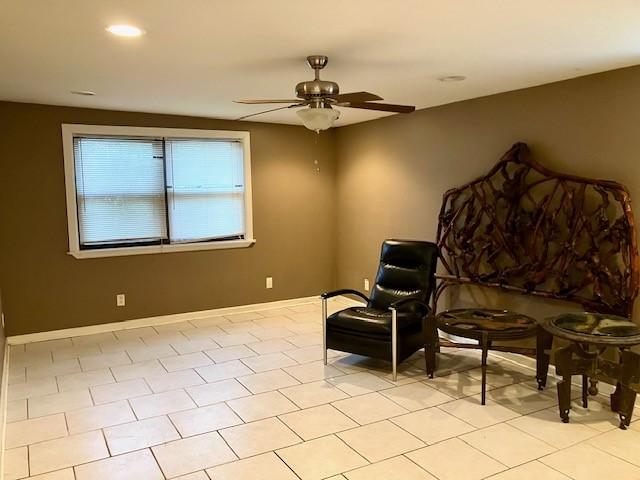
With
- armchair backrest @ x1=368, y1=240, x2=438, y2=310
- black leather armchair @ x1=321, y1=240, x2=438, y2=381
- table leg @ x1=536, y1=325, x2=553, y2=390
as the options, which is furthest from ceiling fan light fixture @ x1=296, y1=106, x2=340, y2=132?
table leg @ x1=536, y1=325, x2=553, y2=390

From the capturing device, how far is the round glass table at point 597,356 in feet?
9.51

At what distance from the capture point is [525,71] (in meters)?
3.42

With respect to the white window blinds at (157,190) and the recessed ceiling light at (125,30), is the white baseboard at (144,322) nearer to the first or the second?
the white window blinds at (157,190)

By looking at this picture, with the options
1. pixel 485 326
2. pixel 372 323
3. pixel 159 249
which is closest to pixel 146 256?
pixel 159 249

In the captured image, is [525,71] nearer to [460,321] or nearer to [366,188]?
[460,321]

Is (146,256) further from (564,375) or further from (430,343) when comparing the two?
(564,375)

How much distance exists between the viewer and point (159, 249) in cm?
532

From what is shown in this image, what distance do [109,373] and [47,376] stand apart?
461mm

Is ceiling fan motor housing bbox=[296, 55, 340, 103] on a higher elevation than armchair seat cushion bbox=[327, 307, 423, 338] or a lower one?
higher

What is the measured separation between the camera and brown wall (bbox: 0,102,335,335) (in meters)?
4.64

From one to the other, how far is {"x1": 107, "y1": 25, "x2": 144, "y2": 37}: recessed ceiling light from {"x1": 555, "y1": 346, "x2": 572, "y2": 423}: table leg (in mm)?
2956

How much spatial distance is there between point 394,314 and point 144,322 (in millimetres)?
2907

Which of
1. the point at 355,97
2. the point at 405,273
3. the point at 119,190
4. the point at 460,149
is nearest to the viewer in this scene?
the point at 355,97

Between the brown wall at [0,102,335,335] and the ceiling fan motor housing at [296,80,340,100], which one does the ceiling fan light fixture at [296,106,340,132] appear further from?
the brown wall at [0,102,335,335]
